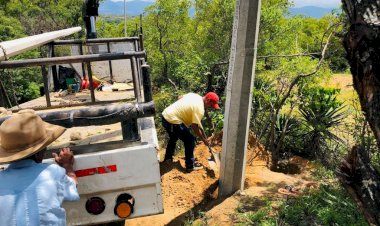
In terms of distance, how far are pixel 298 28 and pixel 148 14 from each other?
19.4 ft

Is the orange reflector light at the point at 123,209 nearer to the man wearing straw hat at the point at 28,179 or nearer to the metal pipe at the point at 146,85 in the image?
the man wearing straw hat at the point at 28,179

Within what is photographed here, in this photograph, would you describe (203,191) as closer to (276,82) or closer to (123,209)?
(123,209)

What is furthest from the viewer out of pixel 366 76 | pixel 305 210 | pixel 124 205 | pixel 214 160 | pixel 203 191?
pixel 214 160

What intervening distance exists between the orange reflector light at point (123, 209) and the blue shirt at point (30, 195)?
0.58 meters

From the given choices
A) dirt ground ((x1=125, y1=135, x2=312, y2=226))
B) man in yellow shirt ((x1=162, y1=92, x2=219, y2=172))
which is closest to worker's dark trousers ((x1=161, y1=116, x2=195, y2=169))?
man in yellow shirt ((x1=162, y1=92, x2=219, y2=172))

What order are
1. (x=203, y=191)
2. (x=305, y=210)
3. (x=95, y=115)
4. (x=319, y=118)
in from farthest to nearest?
(x=319, y=118) < (x=203, y=191) < (x=305, y=210) < (x=95, y=115)

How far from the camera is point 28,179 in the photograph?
2.16m

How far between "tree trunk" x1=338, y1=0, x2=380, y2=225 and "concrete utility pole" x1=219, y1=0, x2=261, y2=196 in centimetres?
234

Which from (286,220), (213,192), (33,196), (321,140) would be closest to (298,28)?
(321,140)

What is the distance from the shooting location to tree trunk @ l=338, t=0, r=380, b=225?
6.15ft

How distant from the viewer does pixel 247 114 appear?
4707 mm

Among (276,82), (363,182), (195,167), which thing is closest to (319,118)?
(276,82)

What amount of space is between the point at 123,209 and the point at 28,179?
856 millimetres

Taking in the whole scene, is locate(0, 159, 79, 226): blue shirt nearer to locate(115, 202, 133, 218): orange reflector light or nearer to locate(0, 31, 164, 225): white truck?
locate(0, 31, 164, 225): white truck
